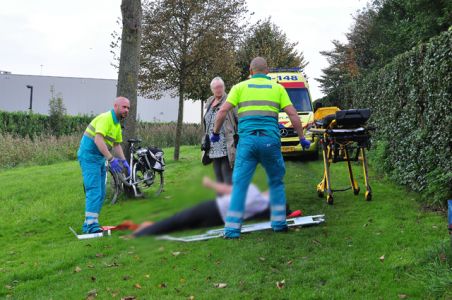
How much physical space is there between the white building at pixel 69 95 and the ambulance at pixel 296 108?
30.3 m

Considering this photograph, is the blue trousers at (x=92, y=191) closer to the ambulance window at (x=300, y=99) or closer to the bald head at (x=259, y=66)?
the bald head at (x=259, y=66)

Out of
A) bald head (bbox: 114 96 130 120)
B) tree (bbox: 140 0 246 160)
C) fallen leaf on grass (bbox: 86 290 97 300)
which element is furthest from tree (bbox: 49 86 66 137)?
fallen leaf on grass (bbox: 86 290 97 300)

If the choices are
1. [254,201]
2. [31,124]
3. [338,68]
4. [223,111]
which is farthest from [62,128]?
[338,68]

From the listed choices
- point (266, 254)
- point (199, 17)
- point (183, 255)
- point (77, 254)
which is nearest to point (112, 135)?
point (77, 254)

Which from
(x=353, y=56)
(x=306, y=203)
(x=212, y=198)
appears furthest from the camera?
(x=353, y=56)

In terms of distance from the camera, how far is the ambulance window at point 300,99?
16475mm

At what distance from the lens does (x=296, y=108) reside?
646 inches

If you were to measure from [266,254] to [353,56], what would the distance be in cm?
4435

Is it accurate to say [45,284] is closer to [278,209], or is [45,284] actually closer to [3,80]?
[278,209]

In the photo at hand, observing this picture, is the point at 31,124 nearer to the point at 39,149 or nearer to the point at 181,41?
the point at 39,149

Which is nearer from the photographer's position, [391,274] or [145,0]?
[391,274]

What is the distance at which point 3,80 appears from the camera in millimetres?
48188

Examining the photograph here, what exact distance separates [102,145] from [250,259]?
2962 mm

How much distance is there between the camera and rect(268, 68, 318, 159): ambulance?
1498cm
